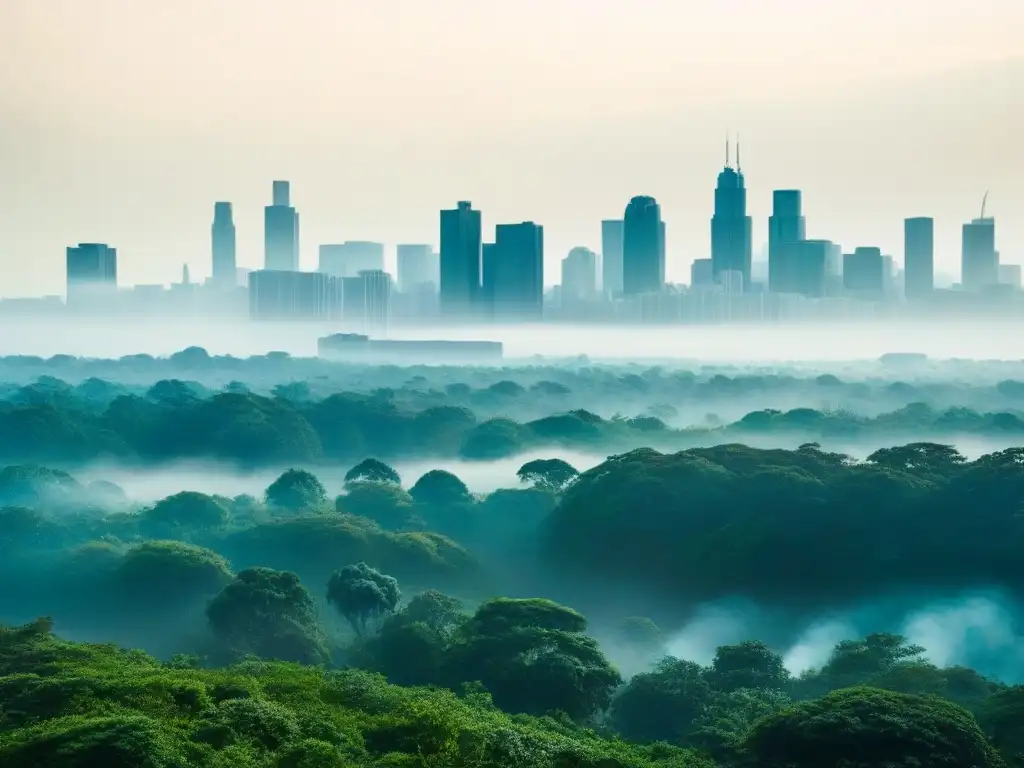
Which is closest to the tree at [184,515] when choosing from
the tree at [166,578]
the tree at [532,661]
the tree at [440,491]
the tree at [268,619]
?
the tree at [440,491]

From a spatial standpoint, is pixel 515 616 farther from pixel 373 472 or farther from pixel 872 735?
pixel 373 472

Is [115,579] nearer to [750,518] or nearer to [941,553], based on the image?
[750,518]

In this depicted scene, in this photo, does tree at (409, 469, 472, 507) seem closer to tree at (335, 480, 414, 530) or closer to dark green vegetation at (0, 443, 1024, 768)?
dark green vegetation at (0, 443, 1024, 768)

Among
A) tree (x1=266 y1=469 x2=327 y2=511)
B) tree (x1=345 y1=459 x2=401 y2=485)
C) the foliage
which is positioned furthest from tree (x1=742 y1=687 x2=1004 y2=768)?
tree (x1=345 y1=459 x2=401 y2=485)

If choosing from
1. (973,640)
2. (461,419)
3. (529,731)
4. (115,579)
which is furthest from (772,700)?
(461,419)

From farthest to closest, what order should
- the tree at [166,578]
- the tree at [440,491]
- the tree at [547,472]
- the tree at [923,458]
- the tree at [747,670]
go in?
the tree at [547,472]
the tree at [440,491]
the tree at [923,458]
the tree at [166,578]
the tree at [747,670]

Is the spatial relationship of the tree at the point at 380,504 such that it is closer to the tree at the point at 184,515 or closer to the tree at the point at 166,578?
the tree at the point at 184,515
